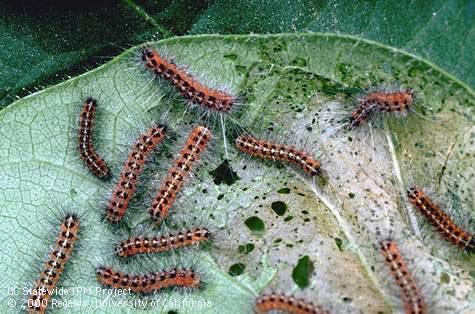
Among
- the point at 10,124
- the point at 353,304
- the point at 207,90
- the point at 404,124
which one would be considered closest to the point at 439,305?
the point at 353,304

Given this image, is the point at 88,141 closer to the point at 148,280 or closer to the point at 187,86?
the point at 187,86

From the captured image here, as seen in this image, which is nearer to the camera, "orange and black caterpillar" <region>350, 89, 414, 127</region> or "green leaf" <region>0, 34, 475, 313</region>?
"green leaf" <region>0, 34, 475, 313</region>

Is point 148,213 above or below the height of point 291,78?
below

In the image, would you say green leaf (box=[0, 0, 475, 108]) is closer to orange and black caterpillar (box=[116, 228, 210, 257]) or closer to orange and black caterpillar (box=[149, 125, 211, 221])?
orange and black caterpillar (box=[149, 125, 211, 221])

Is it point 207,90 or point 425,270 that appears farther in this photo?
point 207,90

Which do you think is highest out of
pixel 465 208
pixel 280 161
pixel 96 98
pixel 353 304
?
pixel 96 98

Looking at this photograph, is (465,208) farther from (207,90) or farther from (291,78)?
(207,90)

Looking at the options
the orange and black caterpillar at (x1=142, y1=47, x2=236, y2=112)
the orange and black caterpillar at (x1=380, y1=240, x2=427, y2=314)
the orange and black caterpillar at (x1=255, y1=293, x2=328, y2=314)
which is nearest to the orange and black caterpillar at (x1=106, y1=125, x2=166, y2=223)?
the orange and black caterpillar at (x1=142, y1=47, x2=236, y2=112)
